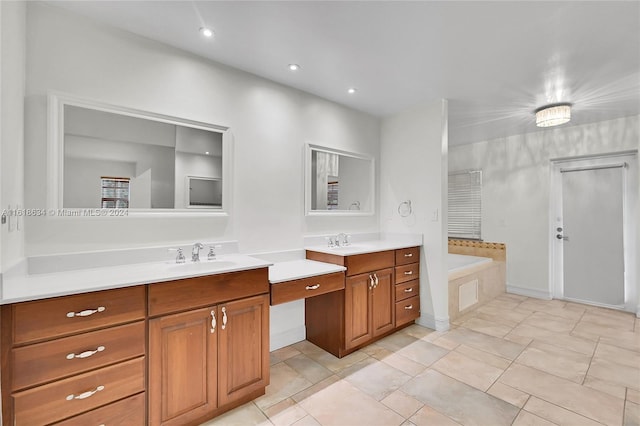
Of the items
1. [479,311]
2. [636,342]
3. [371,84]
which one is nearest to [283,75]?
[371,84]

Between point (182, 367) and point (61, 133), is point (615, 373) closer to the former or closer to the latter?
point (182, 367)

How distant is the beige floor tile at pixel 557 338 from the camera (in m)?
2.69

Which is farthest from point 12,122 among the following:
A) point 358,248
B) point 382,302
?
point 382,302

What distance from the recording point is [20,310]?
1.20 meters

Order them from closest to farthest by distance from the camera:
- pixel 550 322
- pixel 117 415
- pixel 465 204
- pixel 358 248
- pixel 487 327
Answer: pixel 117 415, pixel 358 248, pixel 487 327, pixel 550 322, pixel 465 204

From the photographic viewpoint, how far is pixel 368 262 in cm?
268

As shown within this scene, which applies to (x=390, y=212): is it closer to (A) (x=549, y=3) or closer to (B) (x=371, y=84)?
(B) (x=371, y=84)

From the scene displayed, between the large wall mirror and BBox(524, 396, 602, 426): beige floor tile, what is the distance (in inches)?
83.9

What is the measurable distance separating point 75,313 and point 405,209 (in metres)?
3.02

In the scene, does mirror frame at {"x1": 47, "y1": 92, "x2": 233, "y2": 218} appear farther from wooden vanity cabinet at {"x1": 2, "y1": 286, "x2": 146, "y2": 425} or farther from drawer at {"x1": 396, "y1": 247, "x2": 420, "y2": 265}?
drawer at {"x1": 396, "y1": 247, "x2": 420, "y2": 265}

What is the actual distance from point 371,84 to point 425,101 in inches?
30.7


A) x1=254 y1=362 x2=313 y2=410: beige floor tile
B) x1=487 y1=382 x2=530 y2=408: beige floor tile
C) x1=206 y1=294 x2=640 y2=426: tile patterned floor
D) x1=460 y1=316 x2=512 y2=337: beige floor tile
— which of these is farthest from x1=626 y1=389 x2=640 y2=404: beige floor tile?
x1=254 y1=362 x2=313 y2=410: beige floor tile

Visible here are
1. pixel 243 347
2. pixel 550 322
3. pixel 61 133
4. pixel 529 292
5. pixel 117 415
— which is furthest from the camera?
pixel 529 292

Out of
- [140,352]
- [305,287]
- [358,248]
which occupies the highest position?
[358,248]
